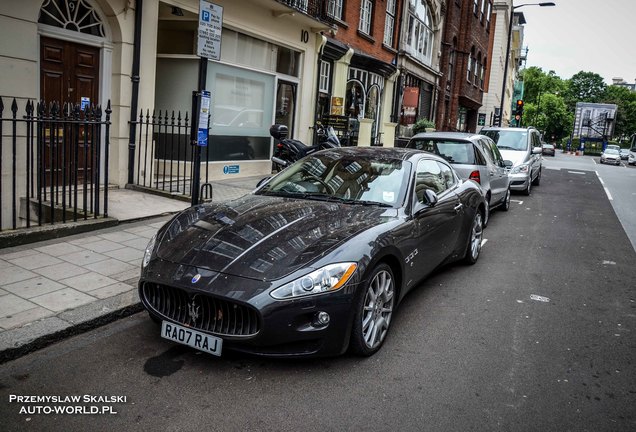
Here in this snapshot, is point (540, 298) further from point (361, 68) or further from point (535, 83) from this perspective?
point (535, 83)

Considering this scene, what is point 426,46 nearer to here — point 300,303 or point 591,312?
point 591,312

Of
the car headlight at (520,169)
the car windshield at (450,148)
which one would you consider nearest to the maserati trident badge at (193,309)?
the car windshield at (450,148)

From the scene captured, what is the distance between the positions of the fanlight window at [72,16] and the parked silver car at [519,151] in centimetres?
1090

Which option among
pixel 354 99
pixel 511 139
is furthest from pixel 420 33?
pixel 511 139

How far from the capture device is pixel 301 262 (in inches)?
142

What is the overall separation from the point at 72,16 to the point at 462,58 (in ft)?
91.3

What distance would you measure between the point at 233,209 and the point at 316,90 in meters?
11.5

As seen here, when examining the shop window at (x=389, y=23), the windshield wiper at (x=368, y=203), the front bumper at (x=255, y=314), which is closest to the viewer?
the front bumper at (x=255, y=314)

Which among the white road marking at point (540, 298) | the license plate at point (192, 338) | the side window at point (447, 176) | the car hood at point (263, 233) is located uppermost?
the side window at point (447, 176)

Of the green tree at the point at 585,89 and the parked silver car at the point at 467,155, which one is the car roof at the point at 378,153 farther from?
the green tree at the point at 585,89

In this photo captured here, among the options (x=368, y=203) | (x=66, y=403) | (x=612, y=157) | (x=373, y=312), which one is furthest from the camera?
(x=612, y=157)

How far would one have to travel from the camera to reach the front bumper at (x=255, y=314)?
3.39 m

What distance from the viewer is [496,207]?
11.4 meters

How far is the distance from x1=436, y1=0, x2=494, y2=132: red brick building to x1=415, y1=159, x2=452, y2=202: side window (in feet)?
80.2
